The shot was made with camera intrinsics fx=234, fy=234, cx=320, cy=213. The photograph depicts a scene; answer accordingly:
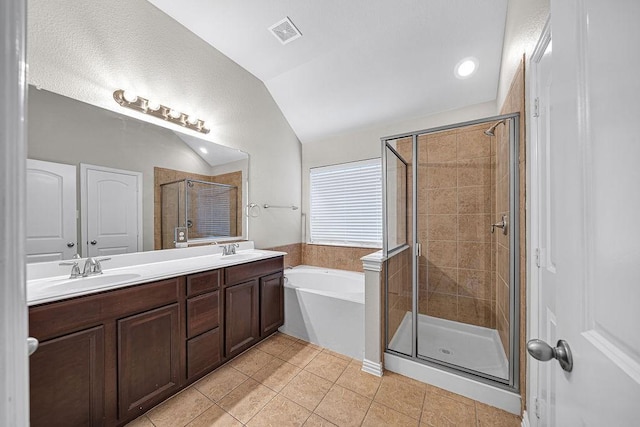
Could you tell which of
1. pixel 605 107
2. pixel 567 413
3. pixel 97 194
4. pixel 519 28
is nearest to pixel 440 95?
pixel 519 28

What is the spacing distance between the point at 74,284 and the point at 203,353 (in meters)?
0.92

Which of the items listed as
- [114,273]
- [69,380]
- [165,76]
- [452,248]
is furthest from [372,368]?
[165,76]

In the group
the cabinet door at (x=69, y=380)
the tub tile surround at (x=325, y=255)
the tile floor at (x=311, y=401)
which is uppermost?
A: the tub tile surround at (x=325, y=255)

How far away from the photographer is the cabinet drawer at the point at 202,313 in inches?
64.8

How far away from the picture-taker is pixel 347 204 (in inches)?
124

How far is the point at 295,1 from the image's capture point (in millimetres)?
1854

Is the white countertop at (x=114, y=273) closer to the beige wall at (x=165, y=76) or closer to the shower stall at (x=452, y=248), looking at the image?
the beige wall at (x=165, y=76)

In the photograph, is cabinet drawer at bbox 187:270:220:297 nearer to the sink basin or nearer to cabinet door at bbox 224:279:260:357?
cabinet door at bbox 224:279:260:357

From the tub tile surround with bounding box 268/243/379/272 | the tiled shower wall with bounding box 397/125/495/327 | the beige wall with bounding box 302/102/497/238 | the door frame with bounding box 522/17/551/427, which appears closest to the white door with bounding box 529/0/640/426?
the door frame with bounding box 522/17/551/427

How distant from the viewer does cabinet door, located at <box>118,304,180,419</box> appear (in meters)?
1.33

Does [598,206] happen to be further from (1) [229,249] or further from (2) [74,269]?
(1) [229,249]

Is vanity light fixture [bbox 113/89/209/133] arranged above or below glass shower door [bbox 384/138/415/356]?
above

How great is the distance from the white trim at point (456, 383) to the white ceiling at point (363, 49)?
97.4 inches

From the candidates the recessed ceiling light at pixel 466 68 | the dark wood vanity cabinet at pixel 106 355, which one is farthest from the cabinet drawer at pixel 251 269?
the recessed ceiling light at pixel 466 68
